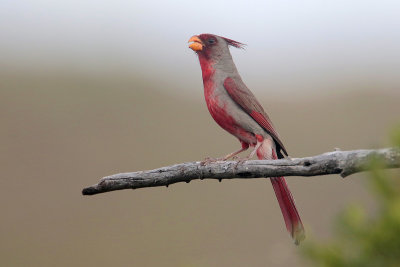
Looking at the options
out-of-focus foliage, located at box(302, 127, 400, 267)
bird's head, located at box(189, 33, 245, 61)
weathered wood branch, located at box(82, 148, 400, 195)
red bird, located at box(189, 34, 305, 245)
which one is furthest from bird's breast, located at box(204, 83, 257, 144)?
out-of-focus foliage, located at box(302, 127, 400, 267)

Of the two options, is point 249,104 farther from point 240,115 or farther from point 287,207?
point 287,207

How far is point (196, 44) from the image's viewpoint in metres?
5.71

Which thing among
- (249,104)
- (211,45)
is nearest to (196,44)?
(211,45)

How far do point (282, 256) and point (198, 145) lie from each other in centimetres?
1854

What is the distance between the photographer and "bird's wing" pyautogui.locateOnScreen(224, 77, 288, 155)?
5176mm

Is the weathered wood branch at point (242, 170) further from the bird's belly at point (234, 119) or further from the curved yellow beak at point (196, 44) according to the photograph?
the curved yellow beak at point (196, 44)

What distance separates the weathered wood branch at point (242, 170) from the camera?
3.15 meters

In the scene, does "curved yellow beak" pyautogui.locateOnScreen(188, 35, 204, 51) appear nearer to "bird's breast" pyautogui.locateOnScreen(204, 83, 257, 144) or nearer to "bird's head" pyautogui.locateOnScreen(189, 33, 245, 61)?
"bird's head" pyautogui.locateOnScreen(189, 33, 245, 61)

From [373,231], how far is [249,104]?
370 centimetres

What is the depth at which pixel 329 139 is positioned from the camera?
64.0 feet

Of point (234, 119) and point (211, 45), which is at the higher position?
point (211, 45)

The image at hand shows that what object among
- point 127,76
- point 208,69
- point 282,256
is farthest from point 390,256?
point 127,76

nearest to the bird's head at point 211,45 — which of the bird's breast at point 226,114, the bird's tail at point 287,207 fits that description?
the bird's breast at point 226,114

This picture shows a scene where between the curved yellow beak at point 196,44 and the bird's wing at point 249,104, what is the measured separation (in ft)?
1.61
